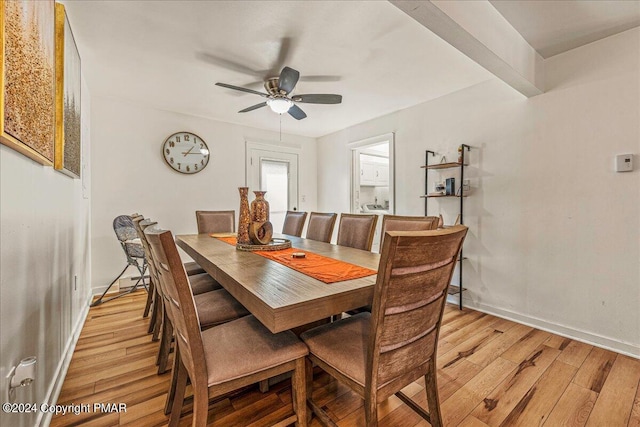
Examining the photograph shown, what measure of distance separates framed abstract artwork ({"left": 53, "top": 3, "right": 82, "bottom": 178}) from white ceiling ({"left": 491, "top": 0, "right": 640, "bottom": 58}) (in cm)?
257

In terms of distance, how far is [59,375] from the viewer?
62.5 inches

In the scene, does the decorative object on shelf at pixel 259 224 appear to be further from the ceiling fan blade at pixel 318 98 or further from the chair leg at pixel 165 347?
the ceiling fan blade at pixel 318 98

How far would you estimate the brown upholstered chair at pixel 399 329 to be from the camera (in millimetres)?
907

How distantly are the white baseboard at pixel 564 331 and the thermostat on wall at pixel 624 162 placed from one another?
1.28 metres

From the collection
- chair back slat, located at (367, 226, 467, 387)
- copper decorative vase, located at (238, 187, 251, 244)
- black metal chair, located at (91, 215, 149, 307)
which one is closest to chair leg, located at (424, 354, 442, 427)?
chair back slat, located at (367, 226, 467, 387)

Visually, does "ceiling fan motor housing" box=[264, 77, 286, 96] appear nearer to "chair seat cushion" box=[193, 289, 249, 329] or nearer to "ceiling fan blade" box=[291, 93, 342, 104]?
"ceiling fan blade" box=[291, 93, 342, 104]

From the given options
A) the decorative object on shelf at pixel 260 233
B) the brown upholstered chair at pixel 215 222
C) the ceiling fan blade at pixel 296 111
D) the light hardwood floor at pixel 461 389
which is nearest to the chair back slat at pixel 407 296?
the light hardwood floor at pixel 461 389

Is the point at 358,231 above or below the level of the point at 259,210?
below

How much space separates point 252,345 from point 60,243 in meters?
1.41

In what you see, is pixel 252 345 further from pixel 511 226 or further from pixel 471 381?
pixel 511 226

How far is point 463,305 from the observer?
2.96 metres

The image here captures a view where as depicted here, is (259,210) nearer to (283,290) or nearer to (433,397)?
(283,290)

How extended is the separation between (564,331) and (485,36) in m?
2.40

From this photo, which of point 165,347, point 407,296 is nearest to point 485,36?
point 407,296
